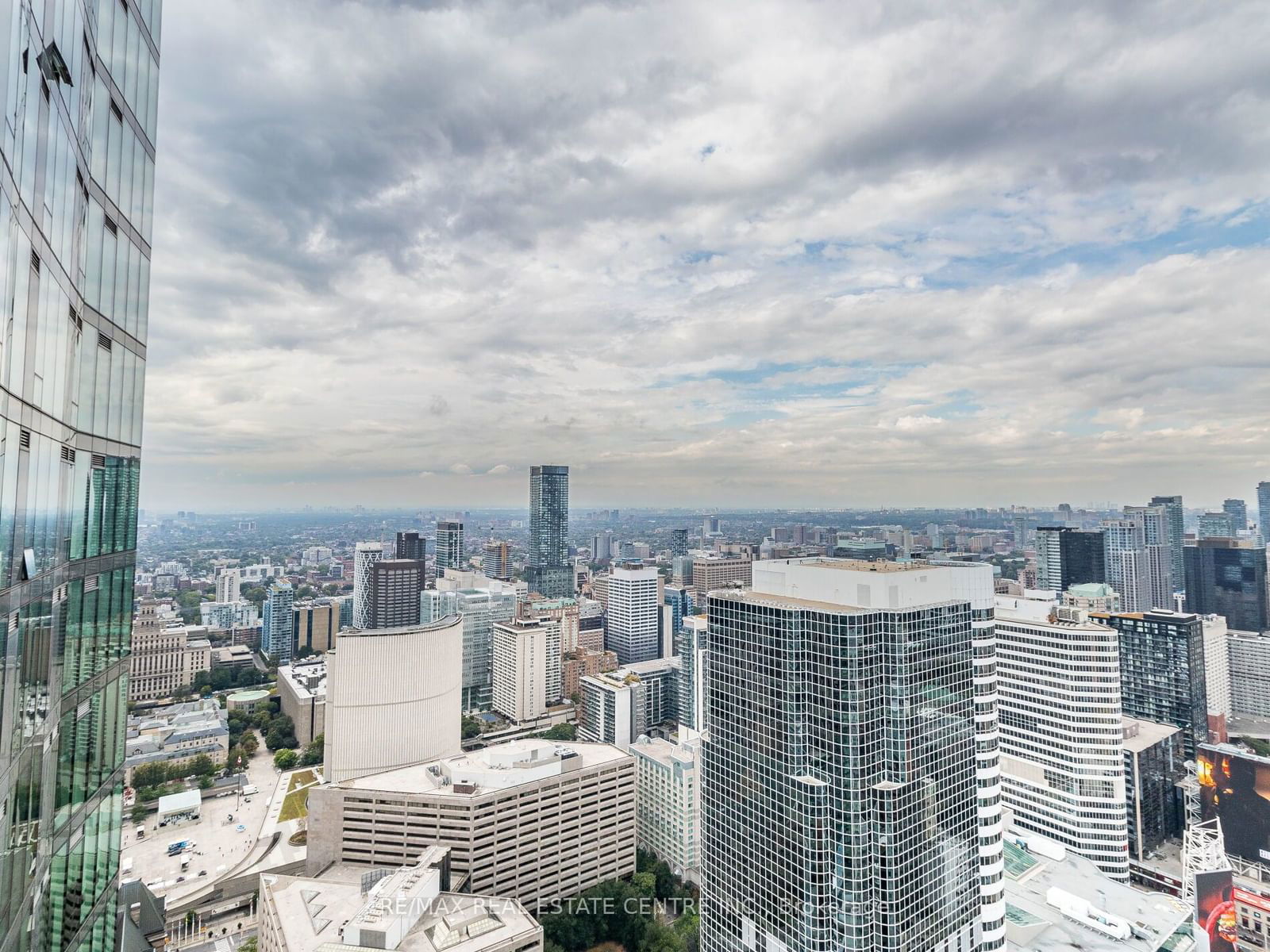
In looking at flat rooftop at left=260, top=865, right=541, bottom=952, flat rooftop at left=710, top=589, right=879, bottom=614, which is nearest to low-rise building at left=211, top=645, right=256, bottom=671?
flat rooftop at left=260, top=865, right=541, bottom=952

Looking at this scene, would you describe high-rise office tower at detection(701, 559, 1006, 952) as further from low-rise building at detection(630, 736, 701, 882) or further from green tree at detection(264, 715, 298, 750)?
green tree at detection(264, 715, 298, 750)

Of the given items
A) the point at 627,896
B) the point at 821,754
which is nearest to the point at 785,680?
the point at 821,754

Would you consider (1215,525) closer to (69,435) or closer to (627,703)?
(627,703)

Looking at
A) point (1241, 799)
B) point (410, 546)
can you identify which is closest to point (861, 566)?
point (1241, 799)

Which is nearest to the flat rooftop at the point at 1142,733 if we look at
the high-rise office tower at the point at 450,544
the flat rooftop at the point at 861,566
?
the flat rooftop at the point at 861,566

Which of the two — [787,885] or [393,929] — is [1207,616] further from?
[393,929]

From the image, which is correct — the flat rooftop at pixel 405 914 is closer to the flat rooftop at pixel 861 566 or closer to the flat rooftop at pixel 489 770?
the flat rooftop at pixel 489 770
